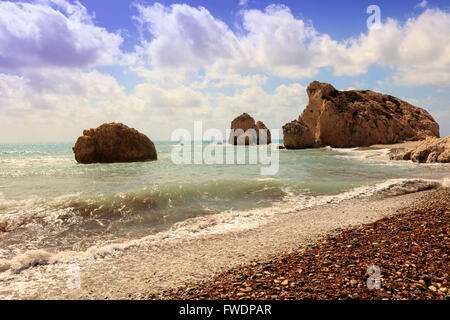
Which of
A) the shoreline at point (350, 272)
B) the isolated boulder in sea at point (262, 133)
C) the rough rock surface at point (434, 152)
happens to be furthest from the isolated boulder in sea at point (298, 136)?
the shoreline at point (350, 272)

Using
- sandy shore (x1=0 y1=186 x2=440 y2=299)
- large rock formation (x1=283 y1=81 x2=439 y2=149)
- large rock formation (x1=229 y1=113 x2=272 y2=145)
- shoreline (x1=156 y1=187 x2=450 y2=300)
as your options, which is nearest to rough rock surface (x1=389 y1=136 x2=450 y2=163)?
sandy shore (x1=0 y1=186 x2=440 y2=299)

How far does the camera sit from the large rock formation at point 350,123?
186 feet

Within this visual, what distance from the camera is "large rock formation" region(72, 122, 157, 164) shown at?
1011 inches

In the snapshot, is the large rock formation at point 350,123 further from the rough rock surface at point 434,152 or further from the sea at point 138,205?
the sea at point 138,205

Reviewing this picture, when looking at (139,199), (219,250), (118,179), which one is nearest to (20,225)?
(139,199)

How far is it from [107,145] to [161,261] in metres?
23.7

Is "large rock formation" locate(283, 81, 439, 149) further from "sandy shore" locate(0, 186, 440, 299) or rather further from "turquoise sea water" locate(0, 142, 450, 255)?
"sandy shore" locate(0, 186, 440, 299)

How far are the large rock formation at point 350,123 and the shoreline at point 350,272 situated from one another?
53606 millimetres

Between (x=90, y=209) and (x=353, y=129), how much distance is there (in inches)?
2351

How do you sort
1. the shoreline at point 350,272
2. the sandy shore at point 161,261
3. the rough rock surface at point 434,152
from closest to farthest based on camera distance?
the shoreline at point 350,272 → the sandy shore at point 161,261 → the rough rock surface at point 434,152

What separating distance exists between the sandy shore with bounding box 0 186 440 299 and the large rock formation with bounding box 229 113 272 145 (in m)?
72.0

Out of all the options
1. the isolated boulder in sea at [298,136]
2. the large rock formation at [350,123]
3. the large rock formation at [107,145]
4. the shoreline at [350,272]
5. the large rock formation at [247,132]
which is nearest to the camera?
the shoreline at [350,272]

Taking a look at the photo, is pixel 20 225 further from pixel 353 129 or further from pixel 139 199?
pixel 353 129

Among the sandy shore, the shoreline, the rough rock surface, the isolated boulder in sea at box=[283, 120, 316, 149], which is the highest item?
the isolated boulder in sea at box=[283, 120, 316, 149]
